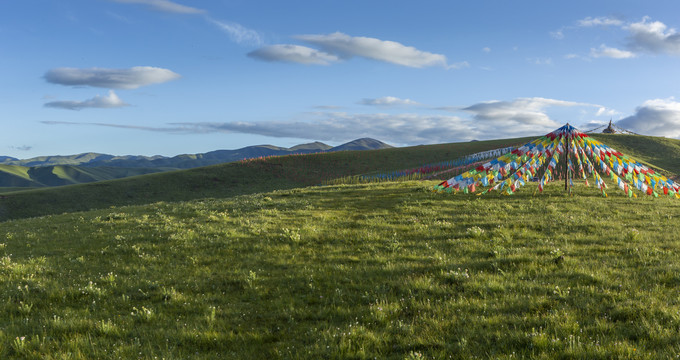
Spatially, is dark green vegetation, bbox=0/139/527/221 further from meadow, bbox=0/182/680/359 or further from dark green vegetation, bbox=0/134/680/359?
meadow, bbox=0/182/680/359

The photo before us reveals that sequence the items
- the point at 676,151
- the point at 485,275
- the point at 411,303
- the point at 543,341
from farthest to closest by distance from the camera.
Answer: the point at 676,151 < the point at 485,275 < the point at 411,303 < the point at 543,341

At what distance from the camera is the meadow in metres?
6.54

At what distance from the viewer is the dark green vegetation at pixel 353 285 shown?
657 centimetres

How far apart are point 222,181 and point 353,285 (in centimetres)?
6754

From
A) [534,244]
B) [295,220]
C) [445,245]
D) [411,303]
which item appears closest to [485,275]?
[411,303]

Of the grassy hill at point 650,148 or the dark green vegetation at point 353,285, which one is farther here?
the grassy hill at point 650,148

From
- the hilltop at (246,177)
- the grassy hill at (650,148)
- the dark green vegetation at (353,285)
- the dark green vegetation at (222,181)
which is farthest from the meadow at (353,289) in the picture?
the grassy hill at (650,148)

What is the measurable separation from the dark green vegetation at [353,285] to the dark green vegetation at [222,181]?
149 ft

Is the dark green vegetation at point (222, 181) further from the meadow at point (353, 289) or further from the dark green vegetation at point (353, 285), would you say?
the meadow at point (353, 289)

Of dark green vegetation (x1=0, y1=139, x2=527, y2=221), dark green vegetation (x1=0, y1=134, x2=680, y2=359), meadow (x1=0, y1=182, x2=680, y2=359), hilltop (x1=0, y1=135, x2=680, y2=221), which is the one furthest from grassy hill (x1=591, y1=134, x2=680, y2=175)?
meadow (x1=0, y1=182, x2=680, y2=359)

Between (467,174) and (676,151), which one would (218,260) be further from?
(676,151)

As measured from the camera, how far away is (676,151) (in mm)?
79562

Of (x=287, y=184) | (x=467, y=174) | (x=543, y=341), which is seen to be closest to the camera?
(x=543, y=341)

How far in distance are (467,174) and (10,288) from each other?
2378cm
